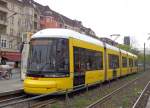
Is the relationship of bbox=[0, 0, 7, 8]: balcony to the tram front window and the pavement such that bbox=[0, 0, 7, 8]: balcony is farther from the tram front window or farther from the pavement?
the tram front window

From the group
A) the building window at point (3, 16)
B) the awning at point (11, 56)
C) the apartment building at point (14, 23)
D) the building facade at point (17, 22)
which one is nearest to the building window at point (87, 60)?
the building facade at point (17, 22)

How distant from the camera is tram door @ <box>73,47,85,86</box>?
2030 cm

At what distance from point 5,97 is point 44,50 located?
2.97 meters

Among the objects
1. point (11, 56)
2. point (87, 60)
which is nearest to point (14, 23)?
point (11, 56)

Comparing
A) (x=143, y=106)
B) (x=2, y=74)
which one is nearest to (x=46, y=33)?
(x=143, y=106)

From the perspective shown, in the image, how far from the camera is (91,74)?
78.5 feet

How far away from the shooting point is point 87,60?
23.0 m

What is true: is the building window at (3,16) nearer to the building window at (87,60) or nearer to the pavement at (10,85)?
the pavement at (10,85)

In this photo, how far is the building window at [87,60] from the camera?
2068 centimetres

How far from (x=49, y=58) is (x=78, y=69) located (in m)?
2.48

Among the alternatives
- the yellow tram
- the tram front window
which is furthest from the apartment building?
the tram front window

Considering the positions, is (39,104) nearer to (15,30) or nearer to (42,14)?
(15,30)

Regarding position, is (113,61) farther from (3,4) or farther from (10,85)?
(3,4)

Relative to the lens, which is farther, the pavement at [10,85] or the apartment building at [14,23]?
the apartment building at [14,23]
